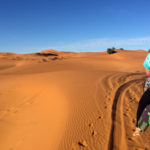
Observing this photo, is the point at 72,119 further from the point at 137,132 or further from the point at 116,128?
the point at 137,132

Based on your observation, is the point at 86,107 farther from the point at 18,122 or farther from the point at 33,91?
the point at 33,91

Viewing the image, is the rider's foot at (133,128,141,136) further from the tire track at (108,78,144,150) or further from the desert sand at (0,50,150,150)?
the tire track at (108,78,144,150)

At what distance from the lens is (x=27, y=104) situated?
556 centimetres

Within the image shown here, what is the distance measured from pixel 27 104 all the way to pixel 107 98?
10.7ft

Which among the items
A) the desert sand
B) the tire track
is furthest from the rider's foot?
the tire track

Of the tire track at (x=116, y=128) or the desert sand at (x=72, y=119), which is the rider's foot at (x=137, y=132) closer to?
the desert sand at (x=72, y=119)

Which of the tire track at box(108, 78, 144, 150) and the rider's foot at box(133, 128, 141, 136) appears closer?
the tire track at box(108, 78, 144, 150)

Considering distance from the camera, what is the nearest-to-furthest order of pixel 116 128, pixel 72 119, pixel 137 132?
pixel 137 132 < pixel 116 128 < pixel 72 119

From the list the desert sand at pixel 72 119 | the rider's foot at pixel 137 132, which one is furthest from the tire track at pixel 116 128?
the rider's foot at pixel 137 132

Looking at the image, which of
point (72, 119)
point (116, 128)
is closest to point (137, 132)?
point (116, 128)

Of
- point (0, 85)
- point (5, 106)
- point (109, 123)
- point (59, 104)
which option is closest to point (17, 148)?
point (59, 104)

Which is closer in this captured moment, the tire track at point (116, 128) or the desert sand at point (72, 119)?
the tire track at point (116, 128)

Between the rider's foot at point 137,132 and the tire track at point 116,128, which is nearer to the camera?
the tire track at point 116,128

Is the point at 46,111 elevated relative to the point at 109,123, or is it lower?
lower
